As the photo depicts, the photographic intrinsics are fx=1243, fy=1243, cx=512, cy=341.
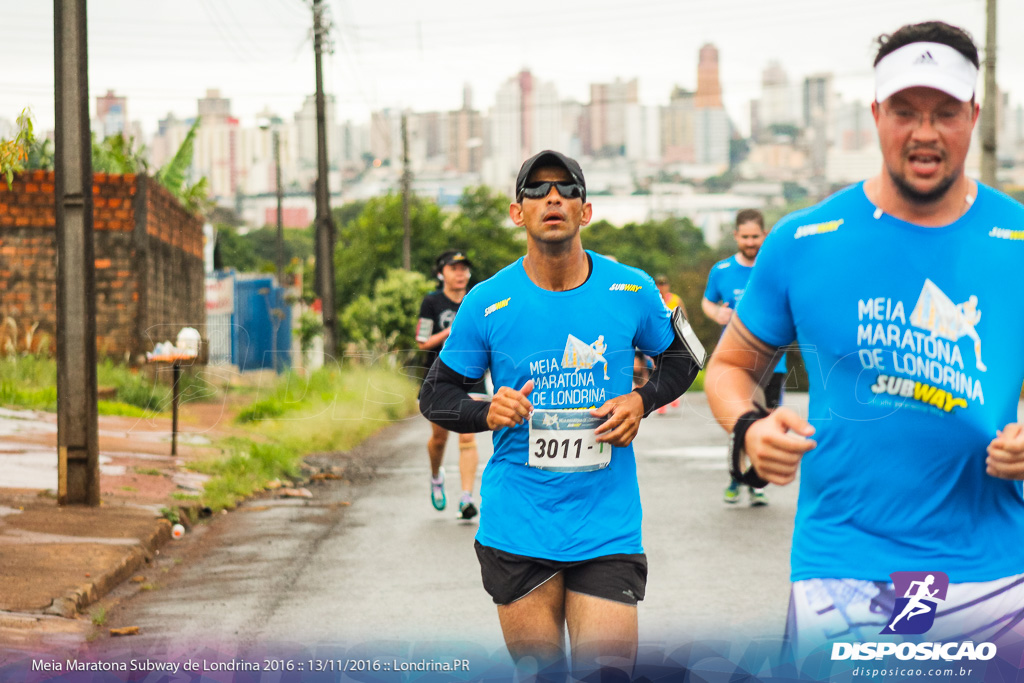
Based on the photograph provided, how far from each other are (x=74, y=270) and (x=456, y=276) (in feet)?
9.81

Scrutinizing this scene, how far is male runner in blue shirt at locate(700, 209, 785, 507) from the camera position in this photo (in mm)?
10281

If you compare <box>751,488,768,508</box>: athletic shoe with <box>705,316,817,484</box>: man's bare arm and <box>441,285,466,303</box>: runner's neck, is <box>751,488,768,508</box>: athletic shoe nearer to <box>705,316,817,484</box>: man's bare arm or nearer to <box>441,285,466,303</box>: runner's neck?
<box>441,285,466,303</box>: runner's neck

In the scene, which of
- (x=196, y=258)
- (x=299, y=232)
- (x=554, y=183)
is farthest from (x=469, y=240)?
(x=299, y=232)

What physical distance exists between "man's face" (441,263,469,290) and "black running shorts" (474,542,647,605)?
19.3 feet

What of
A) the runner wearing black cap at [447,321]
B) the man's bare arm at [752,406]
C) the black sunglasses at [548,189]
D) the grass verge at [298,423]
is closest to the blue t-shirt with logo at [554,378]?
the black sunglasses at [548,189]

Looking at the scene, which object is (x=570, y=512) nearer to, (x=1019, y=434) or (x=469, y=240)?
(x=1019, y=434)

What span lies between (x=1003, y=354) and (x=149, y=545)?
7.18 metres

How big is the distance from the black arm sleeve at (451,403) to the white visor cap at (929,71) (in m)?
1.95

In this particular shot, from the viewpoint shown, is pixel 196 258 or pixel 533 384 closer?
pixel 533 384

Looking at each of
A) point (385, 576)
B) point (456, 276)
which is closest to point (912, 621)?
point (385, 576)

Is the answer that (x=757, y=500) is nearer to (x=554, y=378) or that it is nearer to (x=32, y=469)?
(x=32, y=469)

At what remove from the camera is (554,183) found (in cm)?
439

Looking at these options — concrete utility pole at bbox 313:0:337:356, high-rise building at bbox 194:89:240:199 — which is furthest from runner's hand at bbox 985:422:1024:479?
high-rise building at bbox 194:89:240:199

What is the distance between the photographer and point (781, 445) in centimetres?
280
